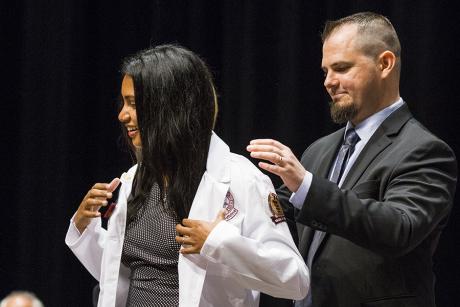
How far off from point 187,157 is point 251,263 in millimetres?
313

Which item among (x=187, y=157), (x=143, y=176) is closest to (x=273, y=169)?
(x=187, y=157)

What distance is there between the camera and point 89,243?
6.79 ft

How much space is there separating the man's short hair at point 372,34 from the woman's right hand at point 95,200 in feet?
2.65

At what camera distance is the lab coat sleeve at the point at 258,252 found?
1.73 metres

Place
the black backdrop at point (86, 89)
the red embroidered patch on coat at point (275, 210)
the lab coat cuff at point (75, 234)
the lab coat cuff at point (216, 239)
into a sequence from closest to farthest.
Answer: the lab coat cuff at point (216, 239) < the red embroidered patch on coat at point (275, 210) < the lab coat cuff at point (75, 234) < the black backdrop at point (86, 89)

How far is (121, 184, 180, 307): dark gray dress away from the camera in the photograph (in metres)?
1.84

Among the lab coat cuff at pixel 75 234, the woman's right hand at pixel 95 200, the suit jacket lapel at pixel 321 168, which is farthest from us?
the suit jacket lapel at pixel 321 168

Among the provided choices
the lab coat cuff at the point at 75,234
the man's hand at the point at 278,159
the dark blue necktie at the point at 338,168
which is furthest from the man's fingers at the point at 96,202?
the dark blue necktie at the point at 338,168

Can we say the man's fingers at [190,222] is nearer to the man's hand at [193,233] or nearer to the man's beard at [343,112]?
the man's hand at [193,233]

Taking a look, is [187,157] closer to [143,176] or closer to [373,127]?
[143,176]

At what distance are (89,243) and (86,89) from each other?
141cm

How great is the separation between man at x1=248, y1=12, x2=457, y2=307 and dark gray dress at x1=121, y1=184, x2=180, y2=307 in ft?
0.91

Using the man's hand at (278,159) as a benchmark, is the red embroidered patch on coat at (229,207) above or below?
below

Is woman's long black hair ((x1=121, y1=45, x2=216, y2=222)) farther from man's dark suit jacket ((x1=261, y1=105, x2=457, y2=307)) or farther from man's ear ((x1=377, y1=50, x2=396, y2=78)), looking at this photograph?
Result: man's ear ((x1=377, y1=50, x2=396, y2=78))
